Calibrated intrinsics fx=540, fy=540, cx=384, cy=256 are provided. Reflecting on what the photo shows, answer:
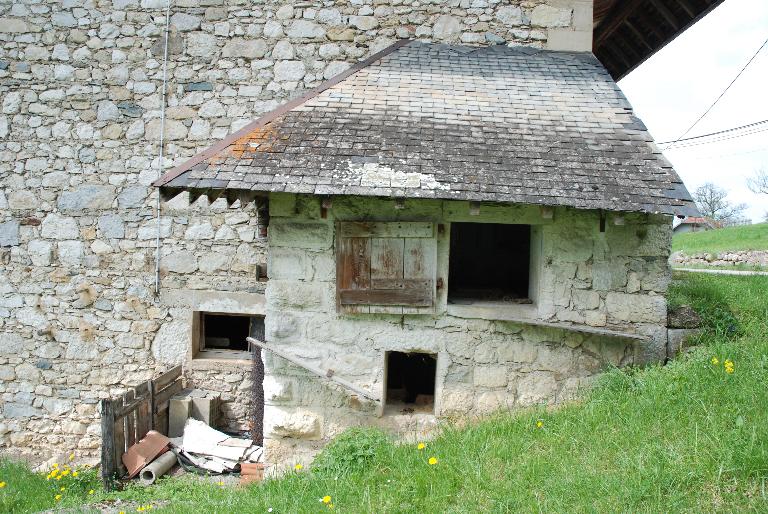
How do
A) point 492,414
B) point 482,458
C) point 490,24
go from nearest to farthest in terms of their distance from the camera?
point 482,458 < point 492,414 < point 490,24

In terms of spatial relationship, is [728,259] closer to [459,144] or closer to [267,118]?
[459,144]

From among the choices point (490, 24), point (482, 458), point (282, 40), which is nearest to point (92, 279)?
point (282, 40)

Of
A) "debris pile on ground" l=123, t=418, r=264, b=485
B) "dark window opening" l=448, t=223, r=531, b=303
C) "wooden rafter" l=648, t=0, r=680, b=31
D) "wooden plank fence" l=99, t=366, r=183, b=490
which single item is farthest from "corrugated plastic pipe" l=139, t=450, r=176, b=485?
"wooden rafter" l=648, t=0, r=680, b=31

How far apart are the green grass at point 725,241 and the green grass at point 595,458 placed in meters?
13.1

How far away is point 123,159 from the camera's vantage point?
21.0 ft

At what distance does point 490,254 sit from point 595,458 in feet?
12.5

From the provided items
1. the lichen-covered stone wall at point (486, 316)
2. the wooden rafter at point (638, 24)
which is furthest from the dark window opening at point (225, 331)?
the wooden rafter at point (638, 24)

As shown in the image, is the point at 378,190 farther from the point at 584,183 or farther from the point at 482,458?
the point at 482,458

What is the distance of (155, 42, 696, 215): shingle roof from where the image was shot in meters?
4.08

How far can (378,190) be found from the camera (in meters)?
4.04

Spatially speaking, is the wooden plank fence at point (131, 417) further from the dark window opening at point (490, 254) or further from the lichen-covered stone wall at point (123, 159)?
the dark window opening at point (490, 254)

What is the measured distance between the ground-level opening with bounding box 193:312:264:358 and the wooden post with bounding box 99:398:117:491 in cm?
148

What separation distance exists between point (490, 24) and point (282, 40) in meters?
2.41

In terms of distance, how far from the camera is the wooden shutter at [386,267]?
14.5 ft
